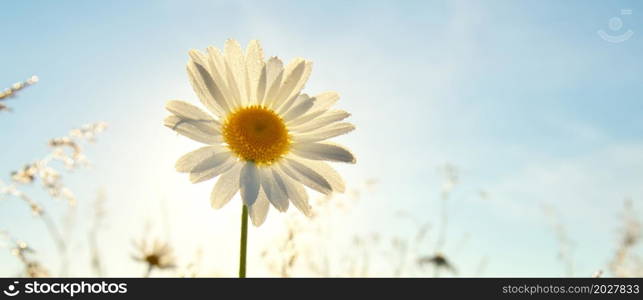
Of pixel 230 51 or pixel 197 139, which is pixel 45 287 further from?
pixel 230 51

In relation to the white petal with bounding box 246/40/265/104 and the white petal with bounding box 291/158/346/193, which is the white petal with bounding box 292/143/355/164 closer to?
the white petal with bounding box 291/158/346/193

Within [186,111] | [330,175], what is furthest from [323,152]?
[186,111]

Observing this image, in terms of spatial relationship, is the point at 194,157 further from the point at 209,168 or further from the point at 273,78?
the point at 273,78

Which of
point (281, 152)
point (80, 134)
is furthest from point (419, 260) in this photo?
point (281, 152)

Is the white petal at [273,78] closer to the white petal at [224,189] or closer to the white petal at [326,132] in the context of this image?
the white petal at [326,132]

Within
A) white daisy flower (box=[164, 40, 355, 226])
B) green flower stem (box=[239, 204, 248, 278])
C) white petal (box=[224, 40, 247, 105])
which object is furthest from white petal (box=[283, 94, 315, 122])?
green flower stem (box=[239, 204, 248, 278])

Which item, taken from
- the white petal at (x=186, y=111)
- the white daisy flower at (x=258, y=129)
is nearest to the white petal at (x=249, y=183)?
the white daisy flower at (x=258, y=129)

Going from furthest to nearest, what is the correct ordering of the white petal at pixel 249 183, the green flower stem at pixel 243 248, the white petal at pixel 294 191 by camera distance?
the white petal at pixel 294 191
the white petal at pixel 249 183
the green flower stem at pixel 243 248

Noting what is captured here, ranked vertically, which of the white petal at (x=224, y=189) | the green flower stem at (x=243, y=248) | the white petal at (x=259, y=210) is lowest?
the green flower stem at (x=243, y=248)

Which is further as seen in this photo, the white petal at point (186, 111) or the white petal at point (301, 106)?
the white petal at point (301, 106)
